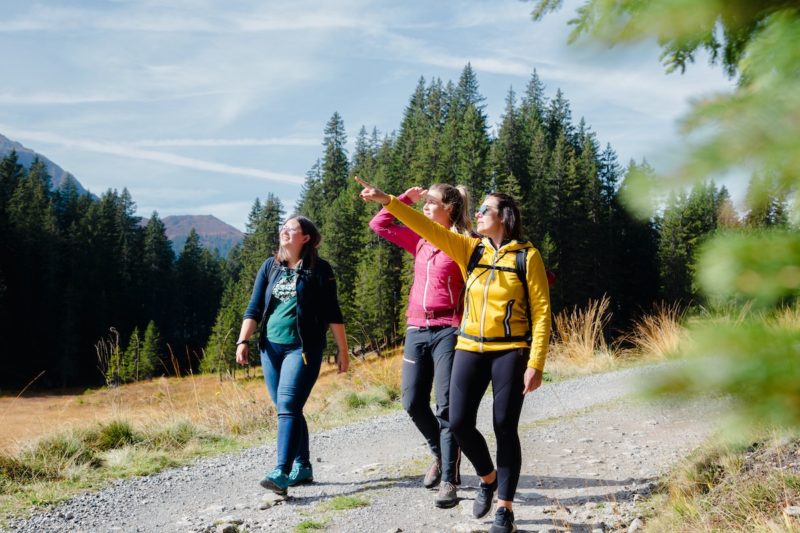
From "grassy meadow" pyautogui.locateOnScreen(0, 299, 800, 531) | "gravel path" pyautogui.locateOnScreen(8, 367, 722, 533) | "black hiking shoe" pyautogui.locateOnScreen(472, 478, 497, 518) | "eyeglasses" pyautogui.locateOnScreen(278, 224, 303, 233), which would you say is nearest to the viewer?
"grassy meadow" pyautogui.locateOnScreen(0, 299, 800, 531)

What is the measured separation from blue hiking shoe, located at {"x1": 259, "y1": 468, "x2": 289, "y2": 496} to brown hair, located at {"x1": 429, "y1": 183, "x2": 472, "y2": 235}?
2.21 m

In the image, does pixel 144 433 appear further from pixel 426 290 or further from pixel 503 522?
pixel 503 522

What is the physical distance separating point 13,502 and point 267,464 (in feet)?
6.65

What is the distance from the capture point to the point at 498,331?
12.0 ft

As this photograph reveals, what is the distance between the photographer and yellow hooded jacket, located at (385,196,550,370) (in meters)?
3.65

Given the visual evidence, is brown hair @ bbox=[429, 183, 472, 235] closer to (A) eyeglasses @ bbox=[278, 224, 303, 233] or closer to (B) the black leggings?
(B) the black leggings

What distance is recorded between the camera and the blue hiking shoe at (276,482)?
4500 millimetres

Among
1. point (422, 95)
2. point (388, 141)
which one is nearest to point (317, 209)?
point (388, 141)

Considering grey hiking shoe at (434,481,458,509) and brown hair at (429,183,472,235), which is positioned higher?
brown hair at (429,183,472,235)

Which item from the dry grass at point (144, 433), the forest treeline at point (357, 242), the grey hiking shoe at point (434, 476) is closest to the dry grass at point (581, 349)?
the dry grass at point (144, 433)

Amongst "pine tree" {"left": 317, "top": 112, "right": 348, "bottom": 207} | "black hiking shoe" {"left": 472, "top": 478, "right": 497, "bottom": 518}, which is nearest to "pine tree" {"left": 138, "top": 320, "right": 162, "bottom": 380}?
"pine tree" {"left": 317, "top": 112, "right": 348, "bottom": 207}

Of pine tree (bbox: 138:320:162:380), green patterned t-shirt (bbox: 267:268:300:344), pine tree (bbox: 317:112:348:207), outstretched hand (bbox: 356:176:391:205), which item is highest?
pine tree (bbox: 317:112:348:207)

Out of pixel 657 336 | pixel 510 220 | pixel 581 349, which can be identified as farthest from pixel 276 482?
pixel 657 336

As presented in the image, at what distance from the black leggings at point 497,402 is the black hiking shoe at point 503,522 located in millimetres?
77
